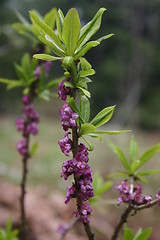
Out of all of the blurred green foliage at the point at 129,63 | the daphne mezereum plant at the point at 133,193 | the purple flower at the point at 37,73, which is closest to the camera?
the daphne mezereum plant at the point at 133,193

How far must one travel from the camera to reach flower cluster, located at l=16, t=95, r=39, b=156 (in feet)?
3.43

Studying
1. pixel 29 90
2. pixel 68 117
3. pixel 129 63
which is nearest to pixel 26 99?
pixel 29 90

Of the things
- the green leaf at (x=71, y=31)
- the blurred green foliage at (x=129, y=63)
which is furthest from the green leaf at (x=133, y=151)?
the blurred green foliage at (x=129, y=63)

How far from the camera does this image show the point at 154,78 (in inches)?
392

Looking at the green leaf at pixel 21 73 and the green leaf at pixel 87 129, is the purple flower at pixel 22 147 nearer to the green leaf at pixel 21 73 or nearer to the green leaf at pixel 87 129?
the green leaf at pixel 21 73

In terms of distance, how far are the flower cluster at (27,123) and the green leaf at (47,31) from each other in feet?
1.66

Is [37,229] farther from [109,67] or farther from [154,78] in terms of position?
[154,78]

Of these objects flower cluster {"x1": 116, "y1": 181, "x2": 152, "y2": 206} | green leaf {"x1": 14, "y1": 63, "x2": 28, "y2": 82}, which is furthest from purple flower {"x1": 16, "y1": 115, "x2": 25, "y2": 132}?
flower cluster {"x1": 116, "y1": 181, "x2": 152, "y2": 206}

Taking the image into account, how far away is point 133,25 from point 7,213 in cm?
975

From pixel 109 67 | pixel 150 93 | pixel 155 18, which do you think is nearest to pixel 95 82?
pixel 109 67

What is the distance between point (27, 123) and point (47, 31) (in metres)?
0.56

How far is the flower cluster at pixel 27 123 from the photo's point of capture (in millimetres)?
1046

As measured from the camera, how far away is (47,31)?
55 cm

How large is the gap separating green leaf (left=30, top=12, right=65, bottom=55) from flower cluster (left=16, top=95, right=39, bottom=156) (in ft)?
1.66
